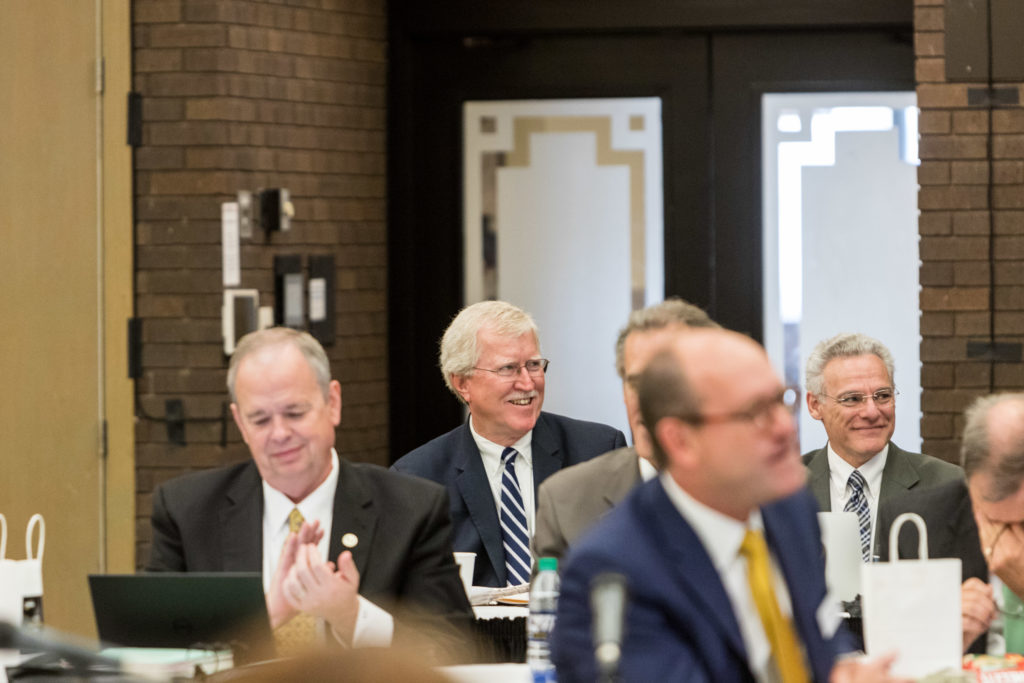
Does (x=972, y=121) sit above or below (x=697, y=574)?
above

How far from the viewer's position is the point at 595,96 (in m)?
6.66

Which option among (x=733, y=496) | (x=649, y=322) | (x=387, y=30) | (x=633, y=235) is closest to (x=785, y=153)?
(x=633, y=235)

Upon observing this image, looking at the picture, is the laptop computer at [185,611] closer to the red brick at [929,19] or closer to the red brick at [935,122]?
the red brick at [935,122]

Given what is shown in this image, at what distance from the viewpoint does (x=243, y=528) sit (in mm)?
3455

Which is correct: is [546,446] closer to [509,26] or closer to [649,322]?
[649,322]

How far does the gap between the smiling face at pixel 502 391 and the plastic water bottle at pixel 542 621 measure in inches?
51.9

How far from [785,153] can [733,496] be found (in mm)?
4392

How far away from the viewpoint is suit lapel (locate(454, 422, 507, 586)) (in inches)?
172

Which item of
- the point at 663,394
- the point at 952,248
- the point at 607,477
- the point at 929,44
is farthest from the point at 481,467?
the point at 929,44

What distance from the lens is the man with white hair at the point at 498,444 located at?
14.4 ft

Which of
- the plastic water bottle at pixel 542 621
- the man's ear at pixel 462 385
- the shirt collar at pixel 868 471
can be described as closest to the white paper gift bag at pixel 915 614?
the plastic water bottle at pixel 542 621

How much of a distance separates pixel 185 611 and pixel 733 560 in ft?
3.76

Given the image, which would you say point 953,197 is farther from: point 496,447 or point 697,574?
point 697,574

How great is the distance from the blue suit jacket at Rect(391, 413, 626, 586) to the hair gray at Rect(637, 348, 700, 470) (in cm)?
194
